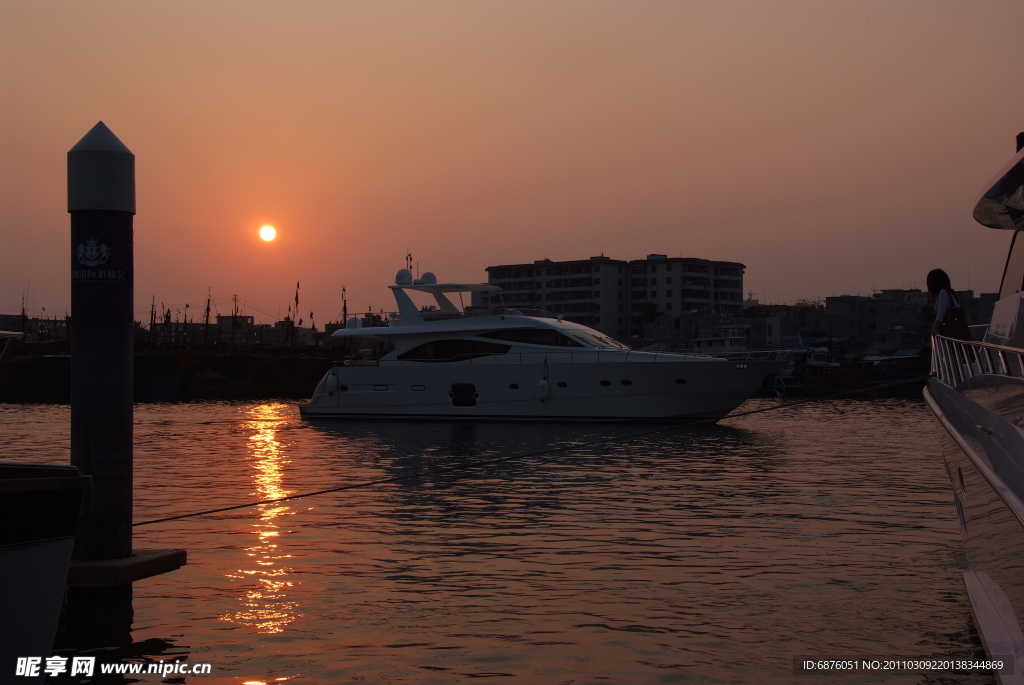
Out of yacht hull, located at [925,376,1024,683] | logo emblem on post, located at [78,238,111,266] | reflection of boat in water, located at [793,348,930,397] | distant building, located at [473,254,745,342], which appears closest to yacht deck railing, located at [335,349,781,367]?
yacht hull, located at [925,376,1024,683]

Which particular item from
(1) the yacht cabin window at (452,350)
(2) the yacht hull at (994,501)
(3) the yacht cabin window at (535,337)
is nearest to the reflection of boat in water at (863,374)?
(3) the yacht cabin window at (535,337)

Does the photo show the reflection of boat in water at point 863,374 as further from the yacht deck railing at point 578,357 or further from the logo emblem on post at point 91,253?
the logo emblem on post at point 91,253

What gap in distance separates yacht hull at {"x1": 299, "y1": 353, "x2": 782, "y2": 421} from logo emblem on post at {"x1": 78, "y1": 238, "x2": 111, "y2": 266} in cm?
2113

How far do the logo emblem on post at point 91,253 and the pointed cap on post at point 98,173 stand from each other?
0.91 ft

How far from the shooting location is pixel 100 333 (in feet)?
24.4

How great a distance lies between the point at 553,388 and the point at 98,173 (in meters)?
21.7

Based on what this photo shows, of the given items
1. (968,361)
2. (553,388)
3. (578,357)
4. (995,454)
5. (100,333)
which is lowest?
(553,388)

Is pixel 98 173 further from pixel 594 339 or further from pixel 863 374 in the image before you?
pixel 863 374

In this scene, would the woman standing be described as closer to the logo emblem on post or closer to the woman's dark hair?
the woman's dark hair

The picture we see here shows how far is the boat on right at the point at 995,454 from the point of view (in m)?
4.45

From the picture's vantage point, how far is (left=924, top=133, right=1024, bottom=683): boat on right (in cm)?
445

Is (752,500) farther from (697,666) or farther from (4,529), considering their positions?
(4,529)

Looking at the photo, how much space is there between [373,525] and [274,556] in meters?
1.87

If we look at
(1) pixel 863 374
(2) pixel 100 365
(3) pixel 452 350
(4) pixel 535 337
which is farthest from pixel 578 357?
(1) pixel 863 374
